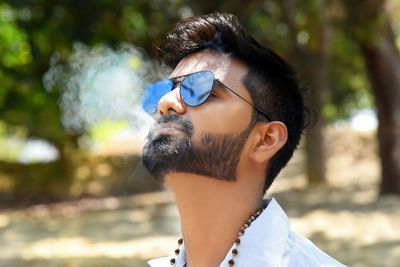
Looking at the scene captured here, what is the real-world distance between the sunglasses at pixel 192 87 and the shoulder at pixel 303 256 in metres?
0.28

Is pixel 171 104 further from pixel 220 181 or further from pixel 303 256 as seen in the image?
pixel 303 256

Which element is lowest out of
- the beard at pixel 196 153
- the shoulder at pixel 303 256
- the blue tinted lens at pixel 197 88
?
the shoulder at pixel 303 256

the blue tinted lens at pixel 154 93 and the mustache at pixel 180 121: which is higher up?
the blue tinted lens at pixel 154 93

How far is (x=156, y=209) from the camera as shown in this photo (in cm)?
1166

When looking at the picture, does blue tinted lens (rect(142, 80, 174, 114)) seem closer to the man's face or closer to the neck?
the man's face

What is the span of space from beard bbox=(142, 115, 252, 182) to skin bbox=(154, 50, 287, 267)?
11mm

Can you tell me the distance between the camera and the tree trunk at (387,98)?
35.0 feet

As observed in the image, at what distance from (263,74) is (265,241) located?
375 mm

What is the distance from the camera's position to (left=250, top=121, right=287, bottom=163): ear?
5.26 ft

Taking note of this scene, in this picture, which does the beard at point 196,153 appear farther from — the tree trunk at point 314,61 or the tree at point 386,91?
the tree trunk at point 314,61

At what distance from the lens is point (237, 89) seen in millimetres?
1609

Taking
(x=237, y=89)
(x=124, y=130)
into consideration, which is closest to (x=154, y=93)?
(x=237, y=89)

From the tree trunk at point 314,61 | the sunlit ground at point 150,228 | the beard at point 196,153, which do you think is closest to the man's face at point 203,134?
the beard at point 196,153

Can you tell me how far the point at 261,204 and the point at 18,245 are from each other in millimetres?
6705
